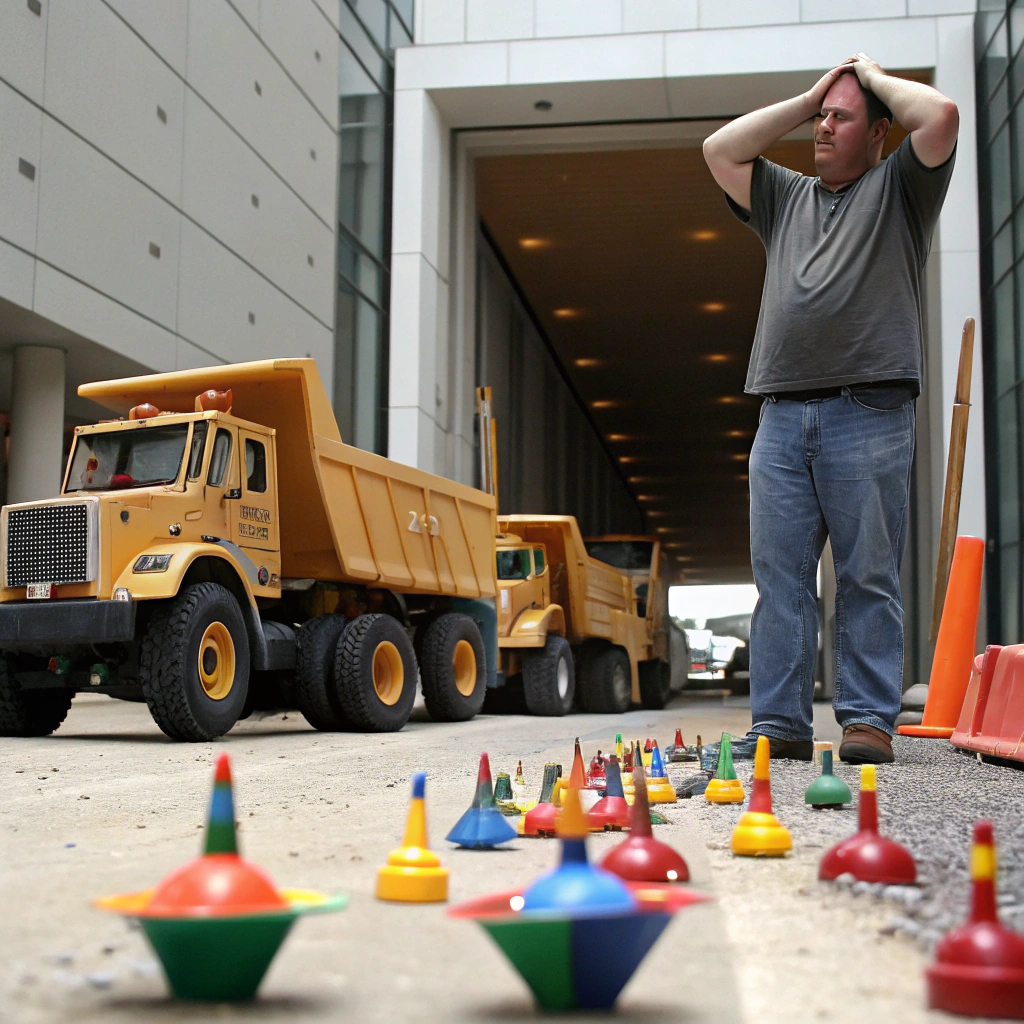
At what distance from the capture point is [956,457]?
7.29 meters

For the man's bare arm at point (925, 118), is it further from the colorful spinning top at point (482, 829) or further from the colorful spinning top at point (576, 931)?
the colorful spinning top at point (576, 931)

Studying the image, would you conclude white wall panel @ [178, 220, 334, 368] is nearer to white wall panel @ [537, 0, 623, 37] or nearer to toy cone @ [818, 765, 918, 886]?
white wall panel @ [537, 0, 623, 37]

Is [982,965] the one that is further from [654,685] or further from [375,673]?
[654,685]

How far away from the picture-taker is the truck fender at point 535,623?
47.2 feet

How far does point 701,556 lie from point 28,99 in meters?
69.9

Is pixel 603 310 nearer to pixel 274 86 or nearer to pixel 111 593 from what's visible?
pixel 274 86

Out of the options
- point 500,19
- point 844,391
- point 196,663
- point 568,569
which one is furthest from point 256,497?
point 500,19

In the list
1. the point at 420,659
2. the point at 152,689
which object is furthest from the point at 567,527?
the point at 152,689

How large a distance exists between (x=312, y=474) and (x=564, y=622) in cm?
689

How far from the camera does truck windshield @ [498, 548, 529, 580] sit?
610 inches

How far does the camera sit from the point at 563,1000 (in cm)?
154

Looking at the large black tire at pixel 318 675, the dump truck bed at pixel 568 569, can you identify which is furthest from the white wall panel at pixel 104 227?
the dump truck bed at pixel 568 569

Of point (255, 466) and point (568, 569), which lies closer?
point (255, 466)

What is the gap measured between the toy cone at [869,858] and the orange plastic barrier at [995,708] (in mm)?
2419
